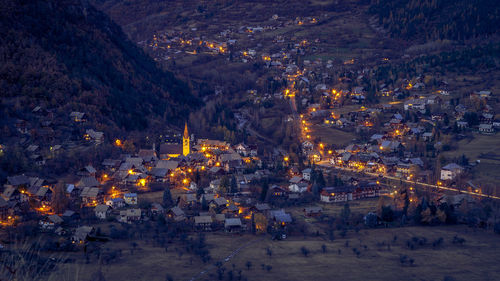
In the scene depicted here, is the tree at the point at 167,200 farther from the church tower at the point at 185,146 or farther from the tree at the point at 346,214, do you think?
the church tower at the point at 185,146

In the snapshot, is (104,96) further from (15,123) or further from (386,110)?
(386,110)

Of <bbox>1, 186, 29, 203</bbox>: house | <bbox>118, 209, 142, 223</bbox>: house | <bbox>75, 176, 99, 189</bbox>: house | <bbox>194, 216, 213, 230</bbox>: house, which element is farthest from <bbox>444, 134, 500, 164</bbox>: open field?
<bbox>1, 186, 29, 203</bbox>: house

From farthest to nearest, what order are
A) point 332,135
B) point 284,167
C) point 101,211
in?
1. point 332,135
2. point 284,167
3. point 101,211

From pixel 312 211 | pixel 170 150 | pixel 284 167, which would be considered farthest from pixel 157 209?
pixel 170 150

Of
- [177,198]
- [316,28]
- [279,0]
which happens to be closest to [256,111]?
[177,198]

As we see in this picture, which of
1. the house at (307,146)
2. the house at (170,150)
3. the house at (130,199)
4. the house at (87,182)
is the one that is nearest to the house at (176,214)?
the house at (130,199)

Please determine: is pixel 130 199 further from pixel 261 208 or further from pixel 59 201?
pixel 261 208
